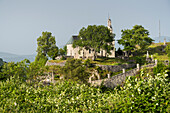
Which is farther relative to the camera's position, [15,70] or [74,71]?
[74,71]

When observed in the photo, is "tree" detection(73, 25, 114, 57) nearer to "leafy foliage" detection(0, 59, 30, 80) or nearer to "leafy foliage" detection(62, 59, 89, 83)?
"leafy foliage" detection(62, 59, 89, 83)

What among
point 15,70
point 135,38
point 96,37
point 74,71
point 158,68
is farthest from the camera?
point 135,38

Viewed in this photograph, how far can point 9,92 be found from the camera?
51.2 feet

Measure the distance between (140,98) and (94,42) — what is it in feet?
142

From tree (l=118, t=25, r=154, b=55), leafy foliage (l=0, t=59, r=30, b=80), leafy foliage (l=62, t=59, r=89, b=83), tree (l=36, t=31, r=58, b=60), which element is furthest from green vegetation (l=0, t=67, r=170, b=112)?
tree (l=118, t=25, r=154, b=55)

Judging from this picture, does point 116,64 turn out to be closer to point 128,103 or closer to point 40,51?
point 40,51

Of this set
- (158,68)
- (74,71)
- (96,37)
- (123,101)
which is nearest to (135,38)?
(96,37)

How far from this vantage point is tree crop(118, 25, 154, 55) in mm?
64375

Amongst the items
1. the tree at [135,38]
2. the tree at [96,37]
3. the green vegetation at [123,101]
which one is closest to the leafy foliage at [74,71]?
the tree at [96,37]

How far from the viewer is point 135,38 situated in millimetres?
65000

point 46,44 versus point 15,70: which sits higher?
point 46,44

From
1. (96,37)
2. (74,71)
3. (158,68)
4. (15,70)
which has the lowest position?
(158,68)

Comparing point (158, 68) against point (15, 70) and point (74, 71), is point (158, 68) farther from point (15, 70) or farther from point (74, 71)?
point (15, 70)

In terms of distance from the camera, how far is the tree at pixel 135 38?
64.4m
